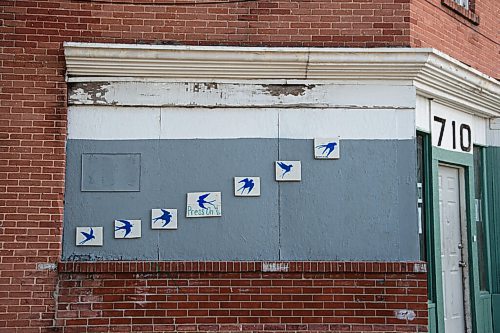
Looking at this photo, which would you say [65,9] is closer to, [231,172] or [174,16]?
[174,16]

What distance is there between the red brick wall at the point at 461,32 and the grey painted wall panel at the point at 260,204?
161cm

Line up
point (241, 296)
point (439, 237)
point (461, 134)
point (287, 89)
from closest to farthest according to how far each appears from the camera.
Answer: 1. point (241, 296)
2. point (287, 89)
3. point (439, 237)
4. point (461, 134)

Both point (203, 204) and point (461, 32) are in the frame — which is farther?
point (461, 32)

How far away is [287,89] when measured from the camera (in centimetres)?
755

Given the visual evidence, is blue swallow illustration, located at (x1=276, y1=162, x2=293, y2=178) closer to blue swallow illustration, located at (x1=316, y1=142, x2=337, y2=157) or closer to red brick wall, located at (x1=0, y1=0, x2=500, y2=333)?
blue swallow illustration, located at (x1=316, y1=142, x2=337, y2=157)

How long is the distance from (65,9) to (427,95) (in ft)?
14.6

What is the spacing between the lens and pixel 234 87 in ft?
24.7

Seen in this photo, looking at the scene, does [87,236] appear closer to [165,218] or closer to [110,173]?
[110,173]

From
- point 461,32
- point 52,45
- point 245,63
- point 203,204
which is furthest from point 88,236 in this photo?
point 461,32

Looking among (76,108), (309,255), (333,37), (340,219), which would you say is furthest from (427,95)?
(76,108)

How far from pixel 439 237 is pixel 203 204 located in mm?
3144

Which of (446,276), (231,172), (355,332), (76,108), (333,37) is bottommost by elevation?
(355,332)

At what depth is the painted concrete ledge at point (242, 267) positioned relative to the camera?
715cm

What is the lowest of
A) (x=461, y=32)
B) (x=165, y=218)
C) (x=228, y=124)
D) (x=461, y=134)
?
(x=165, y=218)
